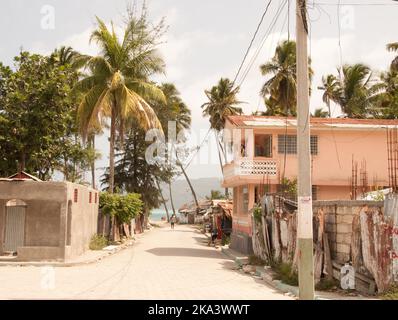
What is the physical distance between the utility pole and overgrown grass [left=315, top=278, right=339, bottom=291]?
96.8 inches

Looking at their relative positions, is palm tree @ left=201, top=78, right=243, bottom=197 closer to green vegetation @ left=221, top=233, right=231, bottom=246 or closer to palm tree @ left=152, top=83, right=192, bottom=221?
palm tree @ left=152, top=83, right=192, bottom=221

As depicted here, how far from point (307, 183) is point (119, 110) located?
64.6ft

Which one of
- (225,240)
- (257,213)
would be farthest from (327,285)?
(225,240)

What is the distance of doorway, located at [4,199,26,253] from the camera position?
1994 cm

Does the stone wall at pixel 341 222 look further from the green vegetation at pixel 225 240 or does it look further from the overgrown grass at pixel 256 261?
the green vegetation at pixel 225 240

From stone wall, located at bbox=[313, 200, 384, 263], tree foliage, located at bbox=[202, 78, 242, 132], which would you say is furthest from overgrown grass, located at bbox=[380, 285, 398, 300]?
tree foliage, located at bbox=[202, 78, 242, 132]

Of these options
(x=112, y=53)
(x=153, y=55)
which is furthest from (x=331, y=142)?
(x=112, y=53)

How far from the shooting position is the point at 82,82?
28.7m

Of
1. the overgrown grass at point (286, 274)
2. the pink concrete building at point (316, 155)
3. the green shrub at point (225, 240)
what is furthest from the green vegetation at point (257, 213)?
the green shrub at point (225, 240)

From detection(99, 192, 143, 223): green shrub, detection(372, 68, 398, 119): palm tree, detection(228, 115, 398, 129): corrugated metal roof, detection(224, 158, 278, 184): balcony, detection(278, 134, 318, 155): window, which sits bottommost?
detection(99, 192, 143, 223): green shrub

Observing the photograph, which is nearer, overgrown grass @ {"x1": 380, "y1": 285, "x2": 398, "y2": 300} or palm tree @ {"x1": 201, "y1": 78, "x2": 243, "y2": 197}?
overgrown grass @ {"x1": 380, "y1": 285, "x2": 398, "y2": 300}

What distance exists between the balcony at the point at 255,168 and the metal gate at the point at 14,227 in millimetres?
10921

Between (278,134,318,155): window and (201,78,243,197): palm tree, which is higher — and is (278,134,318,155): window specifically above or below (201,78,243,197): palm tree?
below
